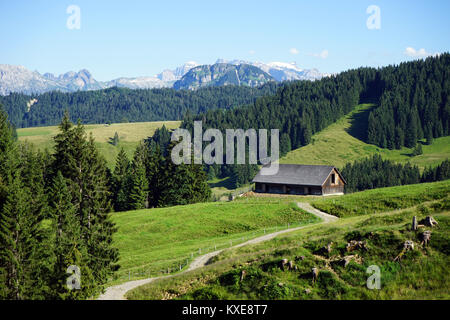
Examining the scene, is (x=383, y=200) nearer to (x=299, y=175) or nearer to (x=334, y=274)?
(x=299, y=175)

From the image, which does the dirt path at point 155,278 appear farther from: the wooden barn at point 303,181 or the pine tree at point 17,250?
the wooden barn at point 303,181

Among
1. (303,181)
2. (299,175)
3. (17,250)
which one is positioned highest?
(299,175)

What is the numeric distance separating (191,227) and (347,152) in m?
126

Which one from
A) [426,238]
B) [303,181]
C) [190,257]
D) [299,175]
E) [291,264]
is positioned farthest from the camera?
[299,175]

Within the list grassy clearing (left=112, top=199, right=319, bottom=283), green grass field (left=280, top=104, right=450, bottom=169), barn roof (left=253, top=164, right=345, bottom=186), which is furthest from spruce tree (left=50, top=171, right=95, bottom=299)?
green grass field (left=280, top=104, right=450, bottom=169)

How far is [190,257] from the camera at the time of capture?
4069 cm

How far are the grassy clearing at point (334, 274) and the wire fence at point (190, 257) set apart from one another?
8698 millimetres

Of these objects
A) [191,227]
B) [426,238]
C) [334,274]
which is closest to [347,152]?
[191,227]

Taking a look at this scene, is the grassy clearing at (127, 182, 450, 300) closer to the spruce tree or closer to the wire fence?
the spruce tree

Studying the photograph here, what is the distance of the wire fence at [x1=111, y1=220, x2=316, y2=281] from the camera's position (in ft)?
119

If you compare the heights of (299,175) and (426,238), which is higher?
(426,238)

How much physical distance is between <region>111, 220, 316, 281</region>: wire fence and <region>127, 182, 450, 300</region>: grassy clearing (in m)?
8.70

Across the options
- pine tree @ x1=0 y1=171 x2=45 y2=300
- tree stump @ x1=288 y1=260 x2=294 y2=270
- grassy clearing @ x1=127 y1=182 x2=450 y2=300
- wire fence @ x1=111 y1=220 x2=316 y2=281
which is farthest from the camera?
wire fence @ x1=111 y1=220 x2=316 y2=281
